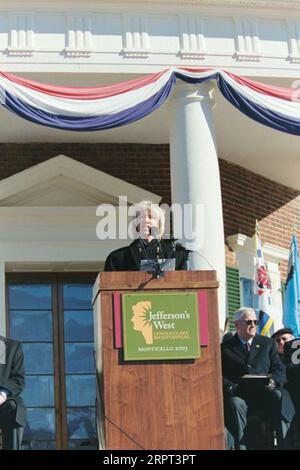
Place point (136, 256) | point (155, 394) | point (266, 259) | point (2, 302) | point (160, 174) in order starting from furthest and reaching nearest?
point (266, 259) < point (160, 174) < point (2, 302) < point (136, 256) < point (155, 394)

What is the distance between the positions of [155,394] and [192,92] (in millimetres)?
5916

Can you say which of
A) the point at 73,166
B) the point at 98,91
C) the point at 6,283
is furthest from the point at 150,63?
the point at 6,283

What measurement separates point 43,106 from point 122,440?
16.9 ft

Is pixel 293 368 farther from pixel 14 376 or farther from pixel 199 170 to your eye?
pixel 199 170

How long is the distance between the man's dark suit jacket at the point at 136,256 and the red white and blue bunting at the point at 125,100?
11.0 ft

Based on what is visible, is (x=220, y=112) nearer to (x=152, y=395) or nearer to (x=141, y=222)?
(x=141, y=222)

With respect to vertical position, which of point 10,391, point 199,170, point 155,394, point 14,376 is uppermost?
point 199,170

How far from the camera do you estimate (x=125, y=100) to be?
13266 mm

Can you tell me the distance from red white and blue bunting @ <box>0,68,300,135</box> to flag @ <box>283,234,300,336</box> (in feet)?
9.72

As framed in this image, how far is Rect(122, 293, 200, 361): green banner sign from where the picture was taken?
893 cm

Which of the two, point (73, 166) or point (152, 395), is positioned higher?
point (73, 166)

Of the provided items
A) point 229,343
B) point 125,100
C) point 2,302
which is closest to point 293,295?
point 2,302

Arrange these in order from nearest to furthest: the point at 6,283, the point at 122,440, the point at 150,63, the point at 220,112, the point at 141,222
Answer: the point at 122,440, the point at 141,222, the point at 150,63, the point at 220,112, the point at 6,283

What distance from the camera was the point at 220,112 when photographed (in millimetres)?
15312
